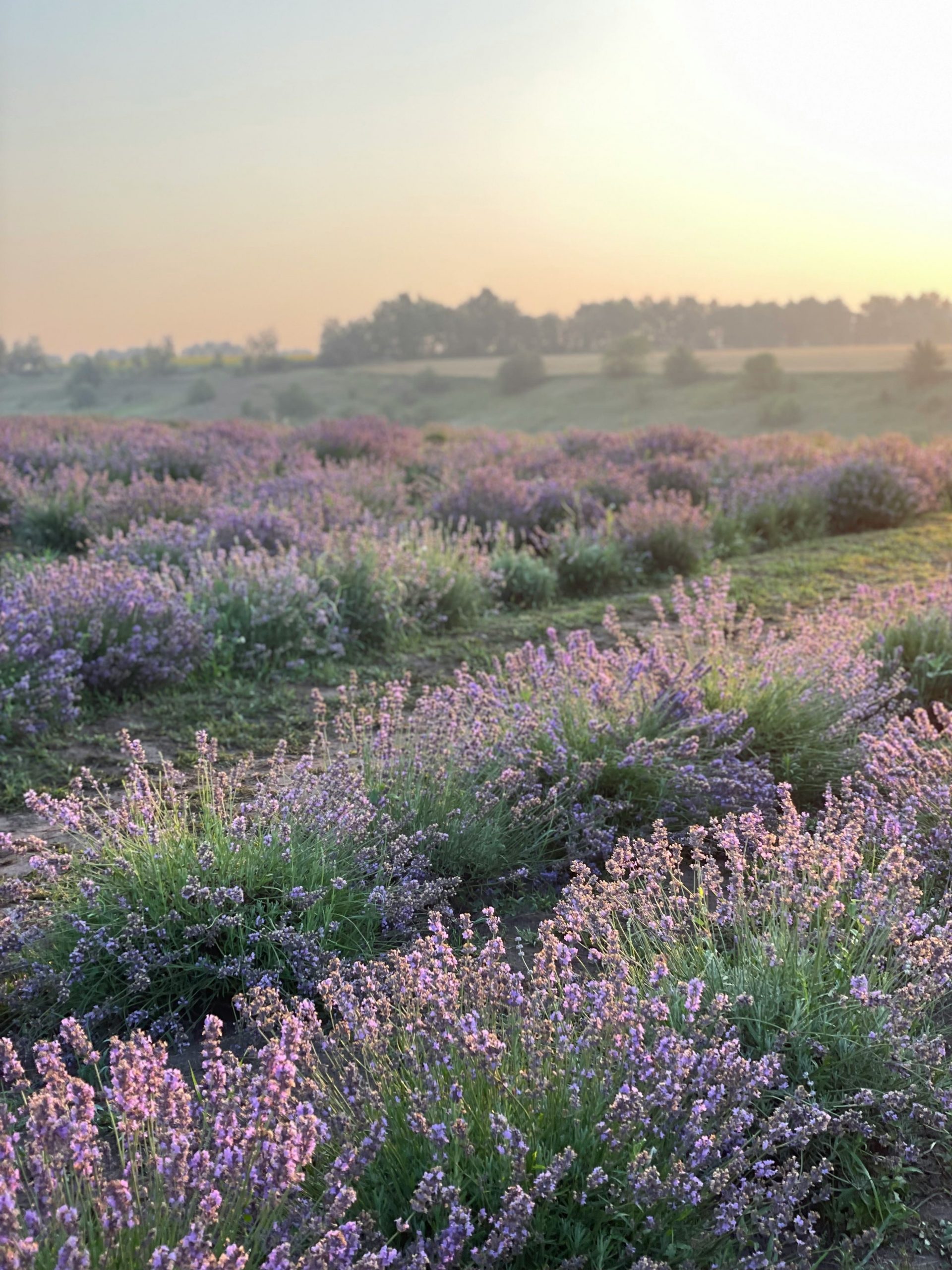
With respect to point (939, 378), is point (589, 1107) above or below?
Answer: below

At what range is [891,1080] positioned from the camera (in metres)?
2.17

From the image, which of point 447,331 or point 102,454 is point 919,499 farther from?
point 447,331

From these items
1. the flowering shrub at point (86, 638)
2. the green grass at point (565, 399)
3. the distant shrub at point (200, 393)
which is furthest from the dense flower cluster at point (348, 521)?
the distant shrub at point (200, 393)

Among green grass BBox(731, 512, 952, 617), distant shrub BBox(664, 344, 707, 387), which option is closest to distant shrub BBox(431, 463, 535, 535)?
green grass BBox(731, 512, 952, 617)

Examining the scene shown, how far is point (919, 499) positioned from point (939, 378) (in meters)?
29.0

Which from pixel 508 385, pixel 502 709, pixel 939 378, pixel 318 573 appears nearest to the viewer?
pixel 502 709

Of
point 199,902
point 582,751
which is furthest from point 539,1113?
point 582,751

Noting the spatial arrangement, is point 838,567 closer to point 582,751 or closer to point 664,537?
point 664,537

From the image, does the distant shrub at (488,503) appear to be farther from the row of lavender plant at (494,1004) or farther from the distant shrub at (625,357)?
the distant shrub at (625,357)

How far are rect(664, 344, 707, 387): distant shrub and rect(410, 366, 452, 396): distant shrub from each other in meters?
10.3

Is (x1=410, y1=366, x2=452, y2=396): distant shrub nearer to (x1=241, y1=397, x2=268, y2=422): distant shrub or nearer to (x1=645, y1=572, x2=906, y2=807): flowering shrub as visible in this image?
(x1=241, y1=397, x2=268, y2=422): distant shrub

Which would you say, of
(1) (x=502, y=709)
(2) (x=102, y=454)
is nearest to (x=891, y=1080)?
(1) (x=502, y=709)

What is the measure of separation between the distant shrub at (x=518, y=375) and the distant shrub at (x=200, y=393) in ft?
43.8

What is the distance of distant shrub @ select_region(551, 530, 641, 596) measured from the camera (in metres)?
7.95
